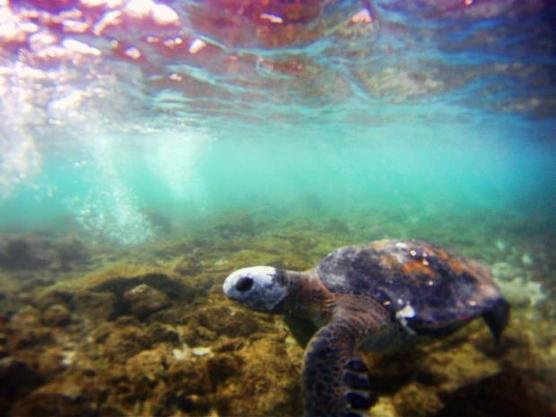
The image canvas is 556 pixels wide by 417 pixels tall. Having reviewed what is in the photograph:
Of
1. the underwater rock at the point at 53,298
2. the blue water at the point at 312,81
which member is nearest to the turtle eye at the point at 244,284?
the underwater rock at the point at 53,298

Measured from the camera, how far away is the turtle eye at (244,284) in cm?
489

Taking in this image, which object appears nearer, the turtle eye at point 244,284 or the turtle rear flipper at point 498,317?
the turtle eye at point 244,284

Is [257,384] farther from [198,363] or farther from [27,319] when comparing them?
[27,319]

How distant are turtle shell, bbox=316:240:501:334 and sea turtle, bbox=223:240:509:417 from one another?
0.01 m

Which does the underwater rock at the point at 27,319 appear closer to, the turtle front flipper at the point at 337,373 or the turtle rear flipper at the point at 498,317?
the turtle front flipper at the point at 337,373

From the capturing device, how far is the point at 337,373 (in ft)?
12.6

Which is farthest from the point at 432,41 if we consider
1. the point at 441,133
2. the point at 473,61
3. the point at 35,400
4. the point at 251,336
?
the point at 441,133

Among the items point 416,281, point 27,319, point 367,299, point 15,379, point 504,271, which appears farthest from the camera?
point 504,271

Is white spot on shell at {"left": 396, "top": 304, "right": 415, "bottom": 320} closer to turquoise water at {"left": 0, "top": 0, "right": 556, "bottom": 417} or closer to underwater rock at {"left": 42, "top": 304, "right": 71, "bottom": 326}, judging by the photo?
turquoise water at {"left": 0, "top": 0, "right": 556, "bottom": 417}

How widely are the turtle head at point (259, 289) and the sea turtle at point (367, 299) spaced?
0.5 inches

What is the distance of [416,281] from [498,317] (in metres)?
1.43

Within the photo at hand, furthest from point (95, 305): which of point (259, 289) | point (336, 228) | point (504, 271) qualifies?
point (336, 228)

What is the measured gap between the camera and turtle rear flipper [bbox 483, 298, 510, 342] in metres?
5.27

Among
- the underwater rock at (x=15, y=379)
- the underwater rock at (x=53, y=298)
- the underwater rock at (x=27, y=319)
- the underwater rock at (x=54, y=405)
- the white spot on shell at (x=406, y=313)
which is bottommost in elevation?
the underwater rock at (x=53, y=298)
